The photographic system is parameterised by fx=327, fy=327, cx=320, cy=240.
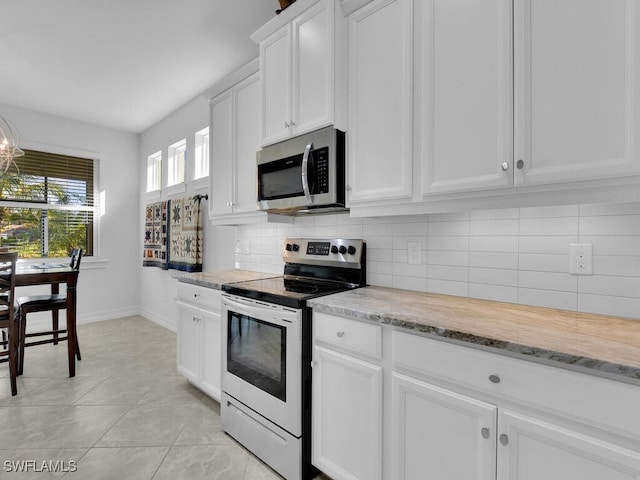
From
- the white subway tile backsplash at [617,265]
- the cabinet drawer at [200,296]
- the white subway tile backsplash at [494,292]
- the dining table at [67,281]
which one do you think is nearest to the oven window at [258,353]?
the cabinet drawer at [200,296]

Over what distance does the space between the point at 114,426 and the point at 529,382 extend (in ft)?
7.79

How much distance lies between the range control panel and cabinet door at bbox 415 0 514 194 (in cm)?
68

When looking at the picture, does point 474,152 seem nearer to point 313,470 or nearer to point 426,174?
point 426,174

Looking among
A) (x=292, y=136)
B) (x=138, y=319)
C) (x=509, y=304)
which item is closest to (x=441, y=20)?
(x=292, y=136)

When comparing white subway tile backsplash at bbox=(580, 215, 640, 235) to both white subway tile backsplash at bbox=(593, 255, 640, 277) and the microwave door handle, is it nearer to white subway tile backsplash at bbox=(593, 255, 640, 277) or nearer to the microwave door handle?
white subway tile backsplash at bbox=(593, 255, 640, 277)

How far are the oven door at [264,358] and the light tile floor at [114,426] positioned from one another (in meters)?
0.33

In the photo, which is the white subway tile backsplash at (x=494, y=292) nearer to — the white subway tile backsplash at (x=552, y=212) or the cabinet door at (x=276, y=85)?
the white subway tile backsplash at (x=552, y=212)

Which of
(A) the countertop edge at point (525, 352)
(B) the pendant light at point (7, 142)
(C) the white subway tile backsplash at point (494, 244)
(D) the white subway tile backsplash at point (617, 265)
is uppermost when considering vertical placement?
(B) the pendant light at point (7, 142)

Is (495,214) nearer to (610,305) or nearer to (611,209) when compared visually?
(611,209)

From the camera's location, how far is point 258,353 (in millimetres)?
1819

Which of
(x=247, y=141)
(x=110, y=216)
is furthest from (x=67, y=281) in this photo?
(x=110, y=216)

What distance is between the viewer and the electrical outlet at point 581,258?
4.38 feet

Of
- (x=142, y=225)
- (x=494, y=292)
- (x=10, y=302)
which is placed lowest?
(x=10, y=302)

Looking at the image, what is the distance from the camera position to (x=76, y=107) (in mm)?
3938
